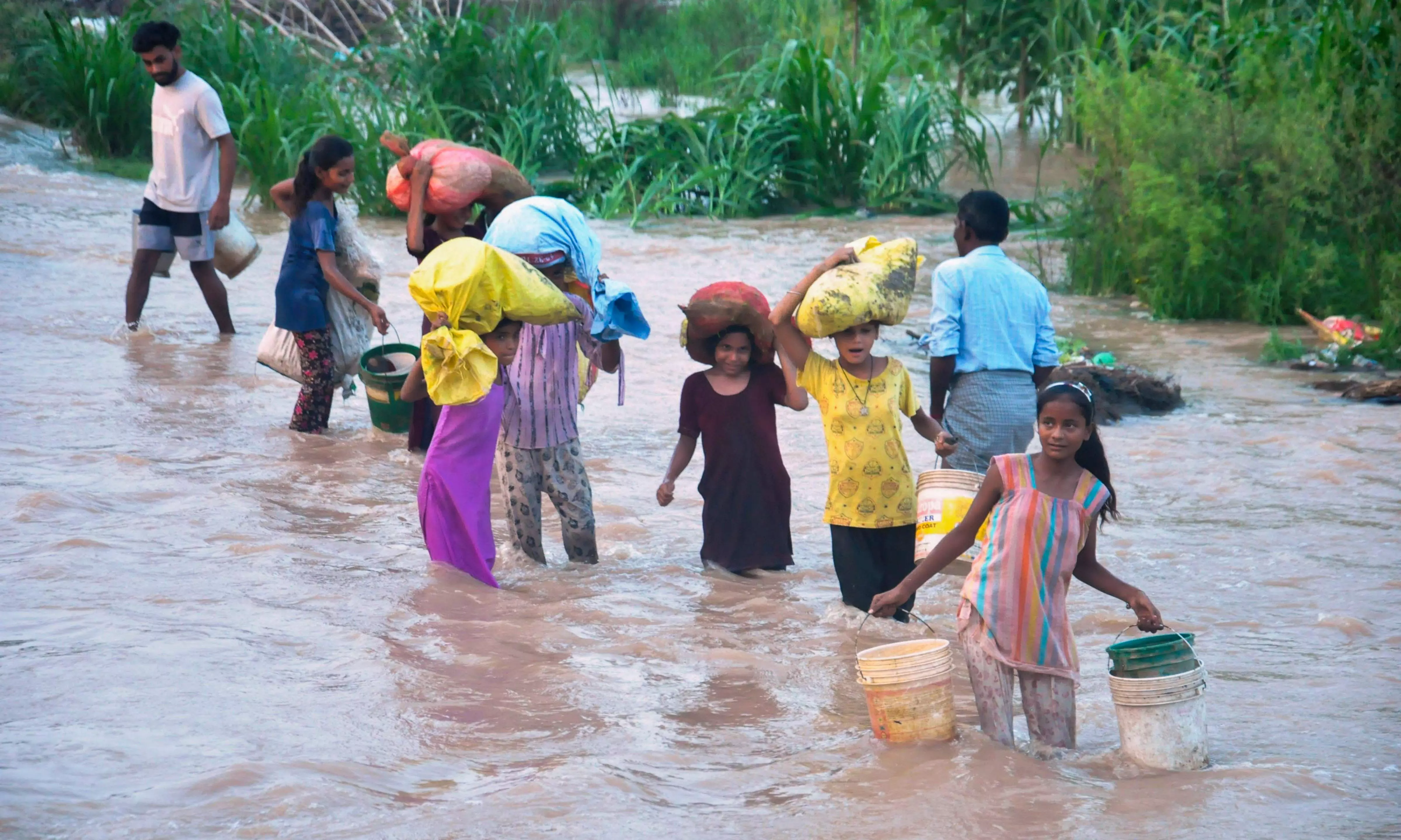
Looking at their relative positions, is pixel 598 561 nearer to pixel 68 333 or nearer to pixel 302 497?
pixel 302 497

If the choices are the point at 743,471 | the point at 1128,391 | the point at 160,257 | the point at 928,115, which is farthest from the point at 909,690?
the point at 928,115

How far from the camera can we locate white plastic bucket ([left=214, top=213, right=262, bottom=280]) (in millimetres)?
8414

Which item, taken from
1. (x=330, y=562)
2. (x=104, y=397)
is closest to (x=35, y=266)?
(x=104, y=397)

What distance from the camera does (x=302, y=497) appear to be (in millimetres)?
5957

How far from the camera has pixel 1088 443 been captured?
3727 mm

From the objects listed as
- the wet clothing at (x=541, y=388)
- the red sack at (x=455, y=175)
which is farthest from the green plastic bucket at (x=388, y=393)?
the wet clothing at (x=541, y=388)

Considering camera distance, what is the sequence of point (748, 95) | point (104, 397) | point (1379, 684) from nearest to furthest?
point (1379, 684) → point (104, 397) → point (748, 95)

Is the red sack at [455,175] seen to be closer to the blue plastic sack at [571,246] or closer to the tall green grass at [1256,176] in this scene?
the blue plastic sack at [571,246]

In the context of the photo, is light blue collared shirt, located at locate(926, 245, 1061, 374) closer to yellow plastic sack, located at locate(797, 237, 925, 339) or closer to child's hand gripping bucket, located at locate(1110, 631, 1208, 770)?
yellow plastic sack, located at locate(797, 237, 925, 339)

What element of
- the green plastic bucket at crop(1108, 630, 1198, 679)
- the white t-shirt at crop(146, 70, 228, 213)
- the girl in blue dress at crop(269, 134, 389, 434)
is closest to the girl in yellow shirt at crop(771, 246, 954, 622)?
the green plastic bucket at crop(1108, 630, 1198, 679)

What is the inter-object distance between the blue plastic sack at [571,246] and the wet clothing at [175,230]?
3769mm

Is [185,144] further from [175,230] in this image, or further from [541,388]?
[541,388]

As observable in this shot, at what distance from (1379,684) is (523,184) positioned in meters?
3.52

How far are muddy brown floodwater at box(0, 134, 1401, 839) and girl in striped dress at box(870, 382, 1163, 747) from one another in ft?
0.45
